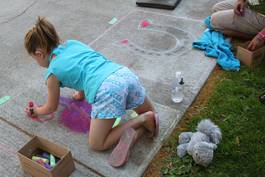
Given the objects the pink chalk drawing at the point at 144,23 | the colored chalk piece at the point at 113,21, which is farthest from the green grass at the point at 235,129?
the colored chalk piece at the point at 113,21

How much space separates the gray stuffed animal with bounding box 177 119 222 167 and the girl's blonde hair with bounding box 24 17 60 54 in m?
1.26

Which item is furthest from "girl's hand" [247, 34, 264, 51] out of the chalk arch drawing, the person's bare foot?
the person's bare foot

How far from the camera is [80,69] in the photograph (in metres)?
2.54

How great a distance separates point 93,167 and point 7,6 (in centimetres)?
349

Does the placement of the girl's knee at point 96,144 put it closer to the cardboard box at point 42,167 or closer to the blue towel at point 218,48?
the cardboard box at point 42,167

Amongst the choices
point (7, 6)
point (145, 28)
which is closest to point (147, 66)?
point (145, 28)

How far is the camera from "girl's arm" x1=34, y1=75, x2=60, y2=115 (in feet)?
8.45

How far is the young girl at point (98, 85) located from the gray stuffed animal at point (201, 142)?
26 centimetres

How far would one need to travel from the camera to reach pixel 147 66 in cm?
355

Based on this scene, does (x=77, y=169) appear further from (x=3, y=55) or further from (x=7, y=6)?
(x=7, y=6)

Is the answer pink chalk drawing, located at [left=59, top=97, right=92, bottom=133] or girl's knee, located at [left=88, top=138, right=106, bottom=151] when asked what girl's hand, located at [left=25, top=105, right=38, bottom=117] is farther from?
girl's knee, located at [left=88, top=138, right=106, bottom=151]

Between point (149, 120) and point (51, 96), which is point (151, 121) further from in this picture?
point (51, 96)

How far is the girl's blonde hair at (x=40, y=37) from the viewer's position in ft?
8.17

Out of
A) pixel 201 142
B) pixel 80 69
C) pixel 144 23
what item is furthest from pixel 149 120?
pixel 144 23
